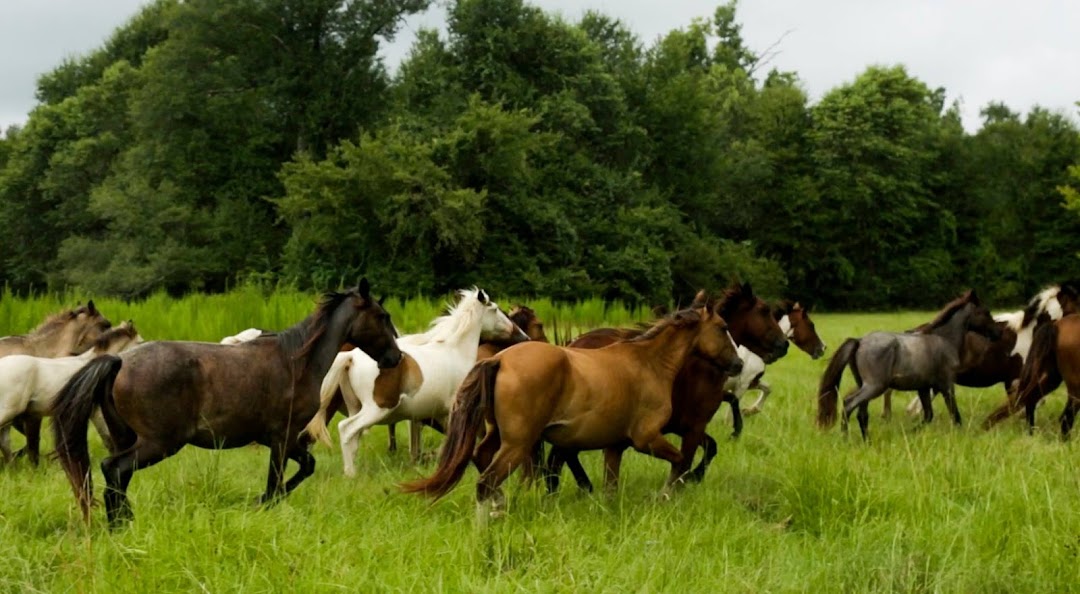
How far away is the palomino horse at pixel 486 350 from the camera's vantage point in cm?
920

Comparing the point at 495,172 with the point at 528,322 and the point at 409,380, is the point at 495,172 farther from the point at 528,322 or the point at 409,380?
the point at 409,380

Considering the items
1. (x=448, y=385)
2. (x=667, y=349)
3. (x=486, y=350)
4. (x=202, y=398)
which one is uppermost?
(x=667, y=349)

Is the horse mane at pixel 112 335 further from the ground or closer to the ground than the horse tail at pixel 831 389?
further from the ground

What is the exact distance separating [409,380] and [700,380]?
7.99ft

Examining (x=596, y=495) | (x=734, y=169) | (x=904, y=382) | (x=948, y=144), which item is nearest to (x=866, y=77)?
(x=948, y=144)

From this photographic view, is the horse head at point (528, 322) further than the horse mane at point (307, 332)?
Yes

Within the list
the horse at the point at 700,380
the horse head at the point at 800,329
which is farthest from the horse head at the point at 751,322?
the horse head at the point at 800,329

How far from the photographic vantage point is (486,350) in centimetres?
1020

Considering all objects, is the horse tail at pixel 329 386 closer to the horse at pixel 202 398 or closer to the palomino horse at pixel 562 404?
the horse at pixel 202 398

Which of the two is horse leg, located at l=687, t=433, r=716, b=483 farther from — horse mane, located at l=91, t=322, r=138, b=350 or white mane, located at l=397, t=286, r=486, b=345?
horse mane, located at l=91, t=322, r=138, b=350

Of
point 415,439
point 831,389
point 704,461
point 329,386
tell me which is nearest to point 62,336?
point 329,386

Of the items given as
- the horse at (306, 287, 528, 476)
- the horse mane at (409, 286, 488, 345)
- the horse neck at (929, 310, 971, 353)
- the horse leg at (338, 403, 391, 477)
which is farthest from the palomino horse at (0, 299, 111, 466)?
the horse neck at (929, 310, 971, 353)

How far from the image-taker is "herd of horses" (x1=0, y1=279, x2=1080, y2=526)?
20.1 ft

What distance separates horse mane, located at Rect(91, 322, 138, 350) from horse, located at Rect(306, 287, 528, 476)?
2.04 metres
